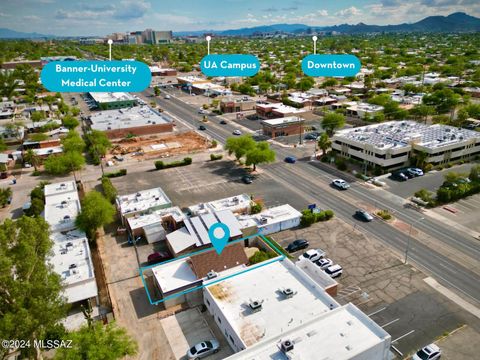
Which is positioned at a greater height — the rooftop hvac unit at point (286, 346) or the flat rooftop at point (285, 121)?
the flat rooftop at point (285, 121)

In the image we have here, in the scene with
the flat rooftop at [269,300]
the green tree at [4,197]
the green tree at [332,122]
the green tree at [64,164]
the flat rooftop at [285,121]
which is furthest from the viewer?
the flat rooftop at [285,121]

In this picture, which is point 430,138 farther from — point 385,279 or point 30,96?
point 30,96

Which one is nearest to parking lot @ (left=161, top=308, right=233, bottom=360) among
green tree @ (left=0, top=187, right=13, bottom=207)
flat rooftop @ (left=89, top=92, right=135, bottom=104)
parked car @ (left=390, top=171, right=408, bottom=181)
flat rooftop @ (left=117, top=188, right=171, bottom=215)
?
flat rooftop @ (left=117, top=188, right=171, bottom=215)

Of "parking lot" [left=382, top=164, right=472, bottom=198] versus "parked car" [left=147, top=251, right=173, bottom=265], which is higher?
"parking lot" [left=382, top=164, right=472, bottom=198]

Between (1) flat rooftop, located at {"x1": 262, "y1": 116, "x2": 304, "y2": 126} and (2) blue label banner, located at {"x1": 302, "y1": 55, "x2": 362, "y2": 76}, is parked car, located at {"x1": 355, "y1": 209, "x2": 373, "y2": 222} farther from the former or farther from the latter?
(1) flat rooftop, located at {"x1": 262, "y1": 116, "x2": 304, "y2": 126}

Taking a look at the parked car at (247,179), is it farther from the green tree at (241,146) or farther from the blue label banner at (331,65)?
the blue label banner at (331,65)

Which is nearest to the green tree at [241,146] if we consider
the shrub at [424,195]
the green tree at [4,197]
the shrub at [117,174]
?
the shrub at [117,174]
